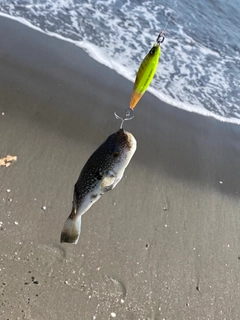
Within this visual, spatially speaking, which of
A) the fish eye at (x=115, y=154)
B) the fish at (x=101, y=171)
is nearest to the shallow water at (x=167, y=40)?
the fish at (x=101, y=171)

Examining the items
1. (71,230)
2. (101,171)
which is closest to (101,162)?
(101,171)

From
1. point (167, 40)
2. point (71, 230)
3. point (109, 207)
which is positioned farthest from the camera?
point (167, 40)

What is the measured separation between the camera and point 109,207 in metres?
5.05

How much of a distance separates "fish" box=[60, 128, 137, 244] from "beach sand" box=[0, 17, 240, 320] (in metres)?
1.61

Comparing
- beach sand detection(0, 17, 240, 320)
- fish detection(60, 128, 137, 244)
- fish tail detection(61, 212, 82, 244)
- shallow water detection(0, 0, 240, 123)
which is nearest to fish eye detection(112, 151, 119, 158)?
fish detection(60, 128, 137, 244)

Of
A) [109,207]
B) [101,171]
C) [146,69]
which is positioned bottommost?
[109,207]

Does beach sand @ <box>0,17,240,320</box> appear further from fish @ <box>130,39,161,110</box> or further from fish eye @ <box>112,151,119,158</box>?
fish @ <box>130,39,161,110</box>

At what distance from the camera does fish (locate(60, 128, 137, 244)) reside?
2.47m

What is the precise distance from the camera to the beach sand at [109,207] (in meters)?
4.20

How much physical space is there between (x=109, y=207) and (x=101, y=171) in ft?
Result: 8.38

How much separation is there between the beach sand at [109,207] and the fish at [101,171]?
5.27 ft

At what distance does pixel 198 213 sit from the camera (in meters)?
5.44

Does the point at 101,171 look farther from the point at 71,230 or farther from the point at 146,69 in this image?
the point at 146,69

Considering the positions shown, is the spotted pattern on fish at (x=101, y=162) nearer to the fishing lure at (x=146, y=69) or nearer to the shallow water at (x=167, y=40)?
the fishing lure at (x=146, y=69)
